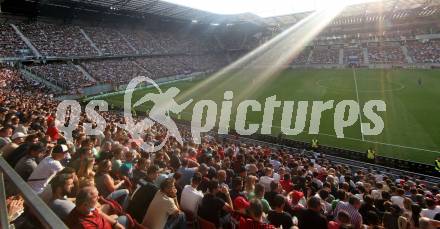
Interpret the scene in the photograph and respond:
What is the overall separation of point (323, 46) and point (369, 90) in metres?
43.9

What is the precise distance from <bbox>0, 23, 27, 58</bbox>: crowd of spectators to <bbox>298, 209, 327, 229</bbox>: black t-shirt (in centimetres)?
5340

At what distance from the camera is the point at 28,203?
2275mm

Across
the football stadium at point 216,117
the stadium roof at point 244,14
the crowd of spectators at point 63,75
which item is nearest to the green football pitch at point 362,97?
A: the football stadium at point 216,117

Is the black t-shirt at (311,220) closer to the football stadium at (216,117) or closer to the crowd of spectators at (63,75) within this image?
the football stadium at (216,117)

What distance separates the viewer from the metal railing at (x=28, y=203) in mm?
2052

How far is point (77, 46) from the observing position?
6034 cm

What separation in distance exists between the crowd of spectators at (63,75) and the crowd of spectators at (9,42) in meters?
3.45

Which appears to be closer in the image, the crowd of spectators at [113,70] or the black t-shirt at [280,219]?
the black t-shirt at [280,219]

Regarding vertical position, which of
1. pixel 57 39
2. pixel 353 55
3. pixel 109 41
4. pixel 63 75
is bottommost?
pixel 63 75

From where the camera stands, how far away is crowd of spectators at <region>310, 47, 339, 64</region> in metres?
77.3

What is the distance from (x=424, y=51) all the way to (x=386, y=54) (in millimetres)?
6924

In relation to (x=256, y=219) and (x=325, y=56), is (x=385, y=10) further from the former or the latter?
(x=256, y=219)

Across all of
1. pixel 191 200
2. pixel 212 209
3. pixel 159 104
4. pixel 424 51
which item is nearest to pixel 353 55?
pixel 424 51

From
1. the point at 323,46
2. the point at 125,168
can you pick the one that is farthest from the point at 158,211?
the point at 323,46
